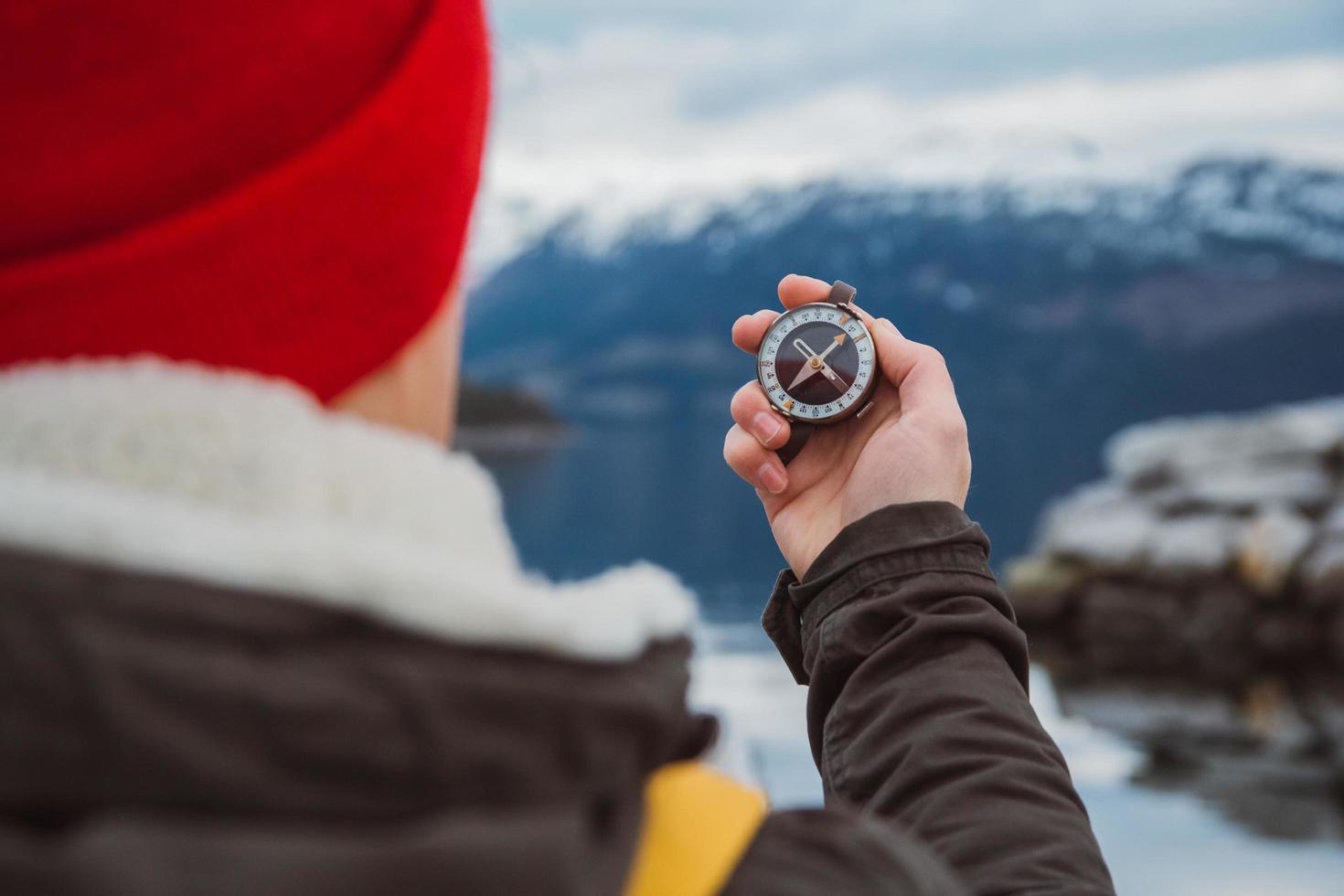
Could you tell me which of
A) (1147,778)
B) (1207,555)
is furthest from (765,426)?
(1207,555)

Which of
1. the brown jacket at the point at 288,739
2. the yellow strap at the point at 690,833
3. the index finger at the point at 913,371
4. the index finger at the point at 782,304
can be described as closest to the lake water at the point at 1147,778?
the yellow strap at the point at 690,833

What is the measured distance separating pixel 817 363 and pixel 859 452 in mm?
174

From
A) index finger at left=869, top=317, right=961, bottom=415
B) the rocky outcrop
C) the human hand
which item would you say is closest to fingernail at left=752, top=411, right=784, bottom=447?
the human hand

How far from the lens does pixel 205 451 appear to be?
68cm

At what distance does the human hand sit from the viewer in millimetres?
1622

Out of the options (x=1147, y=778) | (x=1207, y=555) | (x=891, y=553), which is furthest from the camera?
(x=1207, y=555)

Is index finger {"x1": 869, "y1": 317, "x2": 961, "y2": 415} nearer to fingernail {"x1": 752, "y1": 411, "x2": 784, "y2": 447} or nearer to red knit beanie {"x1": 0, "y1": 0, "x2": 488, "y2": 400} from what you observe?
fingernail {"x1": 752, "y1": 411, "x2": 784, "y2": 447}

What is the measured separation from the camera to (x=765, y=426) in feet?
5.97

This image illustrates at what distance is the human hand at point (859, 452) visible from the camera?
5.32 ft

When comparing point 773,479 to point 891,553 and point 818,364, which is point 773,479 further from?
point 891,553

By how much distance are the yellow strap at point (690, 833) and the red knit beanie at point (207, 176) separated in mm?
344

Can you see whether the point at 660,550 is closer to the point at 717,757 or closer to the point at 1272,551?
the point at 1272,551

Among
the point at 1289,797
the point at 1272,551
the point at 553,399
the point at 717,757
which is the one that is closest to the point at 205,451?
the point at 717,757

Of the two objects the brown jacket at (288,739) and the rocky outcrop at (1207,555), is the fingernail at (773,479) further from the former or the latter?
the rocky outcrop at (1207,555)
